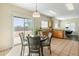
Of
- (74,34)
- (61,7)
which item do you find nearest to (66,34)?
(74,34)

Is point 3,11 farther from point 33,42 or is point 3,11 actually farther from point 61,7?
point 61,7

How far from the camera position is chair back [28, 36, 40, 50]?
3107mm

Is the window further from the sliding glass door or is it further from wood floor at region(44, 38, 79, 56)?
wood floor at region(44, 38, 79, 56)

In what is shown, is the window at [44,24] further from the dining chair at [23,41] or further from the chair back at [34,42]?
the dining chair at [23,41]

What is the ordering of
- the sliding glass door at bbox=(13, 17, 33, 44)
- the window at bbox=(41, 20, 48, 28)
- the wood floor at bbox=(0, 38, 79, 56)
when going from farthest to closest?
the wood floor at bbox=(0, 38, 79, 56), the window at bbox=(41, 20, 48, 28), the sliding glass door at bbox=(13, 17, 33, 44)

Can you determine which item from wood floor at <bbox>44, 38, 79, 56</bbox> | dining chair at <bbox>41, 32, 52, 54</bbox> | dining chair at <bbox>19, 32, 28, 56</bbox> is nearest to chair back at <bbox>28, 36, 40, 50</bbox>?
dining chair at <bbox>19, 32, 28, 56</bbox>

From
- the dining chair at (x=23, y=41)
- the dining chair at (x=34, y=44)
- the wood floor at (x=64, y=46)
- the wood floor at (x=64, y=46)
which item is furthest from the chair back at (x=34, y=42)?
the wood floor at (x=64, y=46)

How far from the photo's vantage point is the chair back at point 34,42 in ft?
10.2

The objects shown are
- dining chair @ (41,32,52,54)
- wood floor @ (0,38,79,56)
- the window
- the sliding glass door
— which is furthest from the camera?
dining chair @ (41,32,52,54)

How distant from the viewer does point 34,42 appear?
10.3 feet

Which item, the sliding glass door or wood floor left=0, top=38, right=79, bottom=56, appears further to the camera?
wood floor left=0, top=38, right=79, bottom=56

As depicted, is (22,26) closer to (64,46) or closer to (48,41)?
(48,41)

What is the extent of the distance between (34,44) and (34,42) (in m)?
0.07

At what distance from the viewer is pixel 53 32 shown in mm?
Result: 3430
